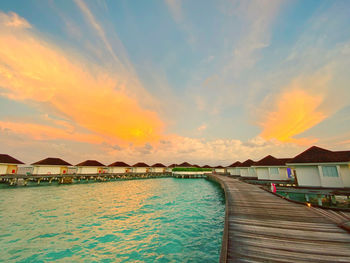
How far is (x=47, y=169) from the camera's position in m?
35.4

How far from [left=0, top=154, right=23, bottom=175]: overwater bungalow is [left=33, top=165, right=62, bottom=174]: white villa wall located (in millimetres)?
3442

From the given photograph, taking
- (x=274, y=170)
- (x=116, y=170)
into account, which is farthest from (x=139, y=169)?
(x=274, y=170)

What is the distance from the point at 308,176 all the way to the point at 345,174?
307cm

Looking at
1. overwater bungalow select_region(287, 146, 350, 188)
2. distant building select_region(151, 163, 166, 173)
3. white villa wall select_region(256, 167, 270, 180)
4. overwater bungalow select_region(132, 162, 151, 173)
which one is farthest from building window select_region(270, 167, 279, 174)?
distant building select_region(151, 163, 166, 173)

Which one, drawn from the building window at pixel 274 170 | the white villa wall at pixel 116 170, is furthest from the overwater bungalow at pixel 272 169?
the white villa wall at pixel 116 170

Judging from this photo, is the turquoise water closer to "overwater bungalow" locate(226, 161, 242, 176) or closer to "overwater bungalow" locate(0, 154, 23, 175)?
"overwater bungalow" locate(0, 154, 23, 175)

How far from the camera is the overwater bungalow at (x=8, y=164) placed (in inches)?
1152

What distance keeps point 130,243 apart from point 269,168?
89.4ft

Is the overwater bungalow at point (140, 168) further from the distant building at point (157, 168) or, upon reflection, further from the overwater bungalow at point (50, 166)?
the overwater bungalow at point (50, 166)

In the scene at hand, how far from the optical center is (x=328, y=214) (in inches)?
291

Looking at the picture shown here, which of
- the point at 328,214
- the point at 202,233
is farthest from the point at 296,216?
the point at 202,233

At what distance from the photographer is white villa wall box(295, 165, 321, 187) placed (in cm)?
1700

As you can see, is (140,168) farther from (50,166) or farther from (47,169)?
(47,169)

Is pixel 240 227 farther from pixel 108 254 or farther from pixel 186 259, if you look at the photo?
Result: pixel 108 254
